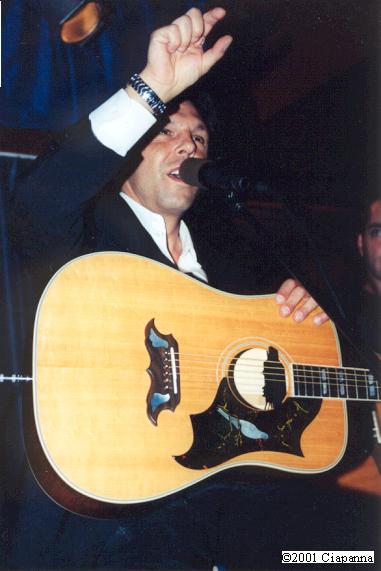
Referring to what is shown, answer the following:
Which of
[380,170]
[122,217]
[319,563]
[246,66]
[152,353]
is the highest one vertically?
[246,66]

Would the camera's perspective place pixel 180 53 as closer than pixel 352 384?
Yes

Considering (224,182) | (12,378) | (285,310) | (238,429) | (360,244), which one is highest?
(360,244)

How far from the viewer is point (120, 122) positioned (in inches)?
34.4

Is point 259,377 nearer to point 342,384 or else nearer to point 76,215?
point 342,384

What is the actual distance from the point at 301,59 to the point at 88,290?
35.1 inches

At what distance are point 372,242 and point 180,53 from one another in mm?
822

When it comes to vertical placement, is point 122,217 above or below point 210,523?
above

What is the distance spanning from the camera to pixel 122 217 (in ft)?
3.44

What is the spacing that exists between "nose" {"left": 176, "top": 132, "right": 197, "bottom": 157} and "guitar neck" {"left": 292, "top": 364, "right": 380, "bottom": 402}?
0.49m

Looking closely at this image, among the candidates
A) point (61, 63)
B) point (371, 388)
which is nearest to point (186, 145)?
point (61, 63)

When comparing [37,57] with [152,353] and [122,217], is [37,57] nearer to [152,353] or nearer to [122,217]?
[122,217]

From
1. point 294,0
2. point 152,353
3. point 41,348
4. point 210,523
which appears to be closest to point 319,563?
point 210,523

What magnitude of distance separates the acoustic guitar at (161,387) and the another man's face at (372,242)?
18.4 inches

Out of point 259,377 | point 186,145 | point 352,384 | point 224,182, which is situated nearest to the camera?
point 224,182
